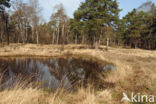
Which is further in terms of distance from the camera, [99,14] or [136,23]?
[136,23]

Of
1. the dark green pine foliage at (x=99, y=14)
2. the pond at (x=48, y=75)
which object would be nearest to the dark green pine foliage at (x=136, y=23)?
the dark green pine foliage at (x=99, y=14)

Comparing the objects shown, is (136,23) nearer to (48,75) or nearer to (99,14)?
(99,14)

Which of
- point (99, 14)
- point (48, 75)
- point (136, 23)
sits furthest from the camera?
point (136, 23)

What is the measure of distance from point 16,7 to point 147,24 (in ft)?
134

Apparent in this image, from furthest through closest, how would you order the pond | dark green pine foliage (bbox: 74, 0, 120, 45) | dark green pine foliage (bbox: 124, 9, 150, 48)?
dark green pine foliage (bbox: 124, 9, 150, 48)
dark green pine foliage (bbox: 74, 0, 120, 45)
the pond

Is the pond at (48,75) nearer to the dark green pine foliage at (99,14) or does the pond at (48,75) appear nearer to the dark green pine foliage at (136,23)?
the dark green pine foliage at (99,14)

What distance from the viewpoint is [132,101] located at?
2.89m

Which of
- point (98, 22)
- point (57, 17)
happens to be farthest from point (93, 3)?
point (57, 17)

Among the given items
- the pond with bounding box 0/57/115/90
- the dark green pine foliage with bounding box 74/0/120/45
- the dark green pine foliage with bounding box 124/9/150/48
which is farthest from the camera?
the dark green pine foliage with bounding box 124/9/150/48

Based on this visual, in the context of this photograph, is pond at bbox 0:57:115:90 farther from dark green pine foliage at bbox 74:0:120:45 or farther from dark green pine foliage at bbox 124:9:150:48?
dark green pine foliage at bbox 124:9:150:48

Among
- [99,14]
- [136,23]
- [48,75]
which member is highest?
[136,23]

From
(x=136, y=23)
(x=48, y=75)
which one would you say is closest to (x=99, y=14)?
(x=48, y=75)

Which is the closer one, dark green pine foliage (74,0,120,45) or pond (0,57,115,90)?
pond (0,57,115,90)

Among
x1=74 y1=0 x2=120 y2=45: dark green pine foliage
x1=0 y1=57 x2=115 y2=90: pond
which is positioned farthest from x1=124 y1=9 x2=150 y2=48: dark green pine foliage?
x1=0 y1=57 x2=115 y2=90: pond
